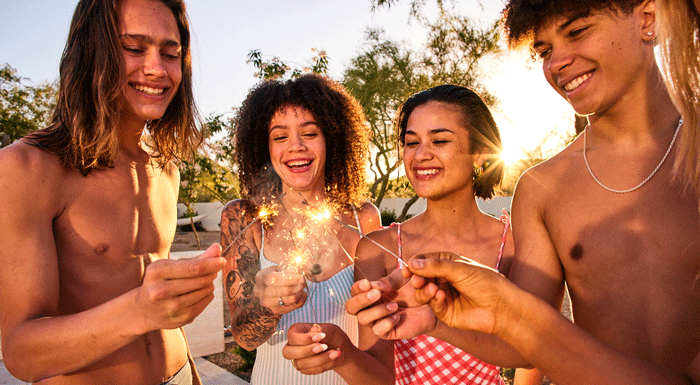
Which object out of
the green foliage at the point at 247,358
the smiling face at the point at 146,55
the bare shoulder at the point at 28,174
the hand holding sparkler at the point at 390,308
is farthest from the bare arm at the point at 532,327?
the green foliage at the point at 247,358

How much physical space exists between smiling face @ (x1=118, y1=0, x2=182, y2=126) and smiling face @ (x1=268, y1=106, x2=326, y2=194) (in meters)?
0.70

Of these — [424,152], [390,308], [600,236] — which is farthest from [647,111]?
[390,308]

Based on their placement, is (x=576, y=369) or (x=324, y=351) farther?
(x=324, y=351)

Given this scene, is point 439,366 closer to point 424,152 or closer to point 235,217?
point 424,152

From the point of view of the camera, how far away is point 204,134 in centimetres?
292

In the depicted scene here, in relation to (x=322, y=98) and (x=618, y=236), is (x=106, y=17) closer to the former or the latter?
(x=322, y=98)

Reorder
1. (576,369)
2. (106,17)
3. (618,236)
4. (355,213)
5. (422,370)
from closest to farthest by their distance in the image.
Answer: (576,369) → (618,236) → (106,17) → (422,370) → (355,213)

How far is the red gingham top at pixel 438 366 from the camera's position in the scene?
227 cm

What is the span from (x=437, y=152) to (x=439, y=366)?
A: 1.24 meters

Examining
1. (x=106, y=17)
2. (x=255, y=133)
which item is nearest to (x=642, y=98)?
(x=255, y=133)

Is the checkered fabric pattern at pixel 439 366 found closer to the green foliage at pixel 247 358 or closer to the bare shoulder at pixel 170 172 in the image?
the bare shoulder at pixel 170 172

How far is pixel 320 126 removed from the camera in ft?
9.21

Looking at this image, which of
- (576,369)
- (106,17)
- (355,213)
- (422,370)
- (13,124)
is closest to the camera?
(576,369)

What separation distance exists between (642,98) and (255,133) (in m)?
2.27
